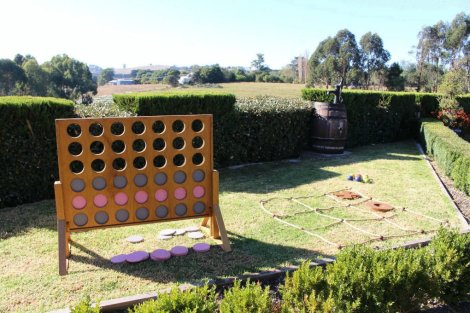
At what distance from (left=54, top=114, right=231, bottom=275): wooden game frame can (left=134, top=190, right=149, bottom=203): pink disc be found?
1 centimetres

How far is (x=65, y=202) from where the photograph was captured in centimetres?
400

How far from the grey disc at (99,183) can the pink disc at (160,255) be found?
2.96ft

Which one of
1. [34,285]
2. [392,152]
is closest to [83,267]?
[34,285]

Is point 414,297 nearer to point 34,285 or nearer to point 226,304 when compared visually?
point 226,304

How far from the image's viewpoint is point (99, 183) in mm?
4133

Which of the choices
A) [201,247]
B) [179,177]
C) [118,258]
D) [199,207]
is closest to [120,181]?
[179,177]

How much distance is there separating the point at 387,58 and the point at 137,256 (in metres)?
51.8

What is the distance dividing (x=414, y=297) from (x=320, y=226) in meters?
2.09

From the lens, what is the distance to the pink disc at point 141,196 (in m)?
4.28

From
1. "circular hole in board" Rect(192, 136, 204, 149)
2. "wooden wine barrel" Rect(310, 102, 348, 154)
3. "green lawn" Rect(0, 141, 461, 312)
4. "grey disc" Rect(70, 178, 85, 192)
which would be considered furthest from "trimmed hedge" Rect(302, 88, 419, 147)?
"grey disc" Rect(70, 178, 85, 192)

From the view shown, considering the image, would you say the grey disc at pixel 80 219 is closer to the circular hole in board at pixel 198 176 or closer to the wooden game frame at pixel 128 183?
the wooden game frame at pixel 128 183

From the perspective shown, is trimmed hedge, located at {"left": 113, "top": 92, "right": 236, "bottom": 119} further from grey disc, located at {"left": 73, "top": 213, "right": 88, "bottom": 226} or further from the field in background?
the field in background

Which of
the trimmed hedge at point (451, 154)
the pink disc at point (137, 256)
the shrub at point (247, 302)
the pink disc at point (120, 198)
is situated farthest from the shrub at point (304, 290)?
the trimmed hedge at point (451, 154)

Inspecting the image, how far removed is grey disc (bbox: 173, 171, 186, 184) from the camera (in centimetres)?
445
